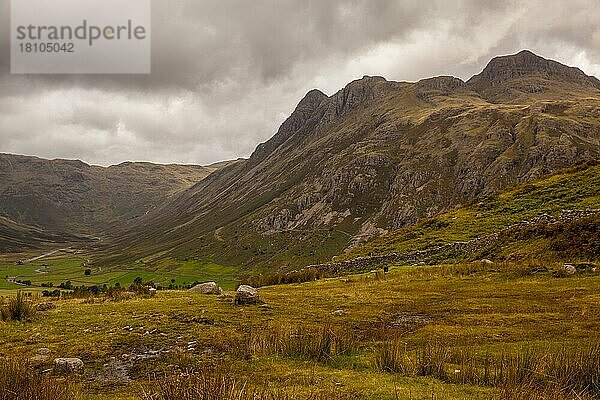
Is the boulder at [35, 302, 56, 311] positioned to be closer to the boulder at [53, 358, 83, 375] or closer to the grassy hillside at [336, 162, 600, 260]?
the boulder at [53, 358, 83, 375]

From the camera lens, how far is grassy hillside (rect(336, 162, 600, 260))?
4459 cm

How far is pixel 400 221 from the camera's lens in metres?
199

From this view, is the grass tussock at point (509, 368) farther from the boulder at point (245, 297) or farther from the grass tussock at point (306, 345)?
the boulder at point (245, 297)

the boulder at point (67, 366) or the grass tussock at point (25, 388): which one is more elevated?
the grass tussock at point (25, 388)

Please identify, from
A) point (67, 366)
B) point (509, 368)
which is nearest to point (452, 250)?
point (509, 368)

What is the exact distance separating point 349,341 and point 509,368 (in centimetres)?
544

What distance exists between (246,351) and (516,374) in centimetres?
804

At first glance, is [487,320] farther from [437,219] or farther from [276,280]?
[437,219]

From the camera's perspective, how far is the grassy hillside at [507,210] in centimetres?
4459

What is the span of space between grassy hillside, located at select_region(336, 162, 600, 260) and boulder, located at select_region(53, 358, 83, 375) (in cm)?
3202

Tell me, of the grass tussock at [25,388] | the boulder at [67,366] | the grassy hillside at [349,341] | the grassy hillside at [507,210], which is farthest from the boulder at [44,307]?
the grassy hillside at [507,210]

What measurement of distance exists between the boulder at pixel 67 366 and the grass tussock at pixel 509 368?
29.7 ft

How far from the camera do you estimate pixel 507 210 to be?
165ft

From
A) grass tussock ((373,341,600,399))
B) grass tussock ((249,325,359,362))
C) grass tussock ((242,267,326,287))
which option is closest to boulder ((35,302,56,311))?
grass tussock ((249,325,359,362))
